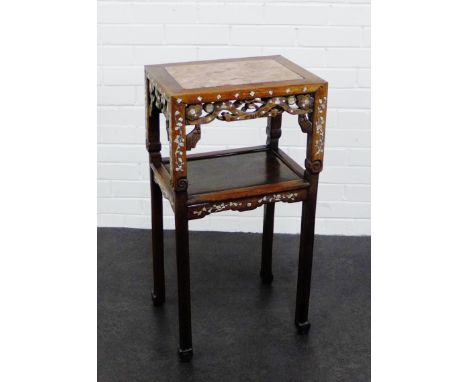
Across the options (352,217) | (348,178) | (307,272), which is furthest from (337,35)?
(307,272)

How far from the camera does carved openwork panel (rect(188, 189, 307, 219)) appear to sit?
74.2 inches

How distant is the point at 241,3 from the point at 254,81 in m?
0.79

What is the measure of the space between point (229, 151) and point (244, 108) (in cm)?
39

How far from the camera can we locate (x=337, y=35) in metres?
2.57

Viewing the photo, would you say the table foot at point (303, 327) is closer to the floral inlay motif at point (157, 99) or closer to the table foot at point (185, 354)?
the table foot at point (185, 354)

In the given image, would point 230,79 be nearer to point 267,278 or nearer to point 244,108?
point 244,108

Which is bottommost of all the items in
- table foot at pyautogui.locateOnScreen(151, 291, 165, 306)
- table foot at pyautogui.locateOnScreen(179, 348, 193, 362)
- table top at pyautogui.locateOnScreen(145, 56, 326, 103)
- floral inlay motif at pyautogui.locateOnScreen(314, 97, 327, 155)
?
table foot at pyautogui.locateOnScreen(179, 348, 193, 362)

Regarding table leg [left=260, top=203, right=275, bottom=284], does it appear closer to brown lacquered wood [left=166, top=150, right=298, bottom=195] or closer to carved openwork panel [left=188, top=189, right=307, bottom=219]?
brown lacquered wood [left=166, top=150, right=298, bottom=195]

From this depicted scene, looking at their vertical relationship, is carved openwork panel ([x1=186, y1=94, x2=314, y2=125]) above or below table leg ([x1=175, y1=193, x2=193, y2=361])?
above

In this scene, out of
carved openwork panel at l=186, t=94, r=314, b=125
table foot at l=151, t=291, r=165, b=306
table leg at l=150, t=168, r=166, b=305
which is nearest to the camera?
carved openwork panel at l=186, t=94, r=314, b=125

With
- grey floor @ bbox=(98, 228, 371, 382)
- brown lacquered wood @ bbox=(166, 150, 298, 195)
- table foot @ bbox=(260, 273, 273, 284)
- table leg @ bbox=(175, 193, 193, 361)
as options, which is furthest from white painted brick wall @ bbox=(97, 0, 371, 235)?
table leg @ bbox=(175, 193, 193, 361)

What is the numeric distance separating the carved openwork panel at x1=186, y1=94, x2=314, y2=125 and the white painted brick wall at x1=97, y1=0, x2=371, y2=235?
0.78m

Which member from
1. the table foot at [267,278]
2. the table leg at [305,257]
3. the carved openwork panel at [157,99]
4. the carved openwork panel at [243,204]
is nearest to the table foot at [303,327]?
the table leg at [305,257]

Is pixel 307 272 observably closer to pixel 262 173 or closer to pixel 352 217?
pixel 262 173
